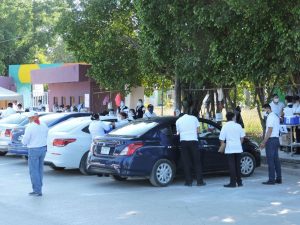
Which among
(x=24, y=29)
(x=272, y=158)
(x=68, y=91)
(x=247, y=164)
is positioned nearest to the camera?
(x=272, y=158)

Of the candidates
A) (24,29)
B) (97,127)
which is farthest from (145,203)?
(24,29)

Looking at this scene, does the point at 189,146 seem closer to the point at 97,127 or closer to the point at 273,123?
the point at 273,123

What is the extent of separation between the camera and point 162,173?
11.6 meters

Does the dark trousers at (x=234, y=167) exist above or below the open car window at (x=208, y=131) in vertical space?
below

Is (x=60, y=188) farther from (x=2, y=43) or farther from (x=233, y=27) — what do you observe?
(x=2, y=43)

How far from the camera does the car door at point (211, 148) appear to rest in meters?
12.3

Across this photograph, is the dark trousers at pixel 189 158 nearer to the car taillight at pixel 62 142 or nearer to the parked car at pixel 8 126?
the car taillight at pixel 62 142

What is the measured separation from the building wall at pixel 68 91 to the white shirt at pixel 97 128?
744 inches

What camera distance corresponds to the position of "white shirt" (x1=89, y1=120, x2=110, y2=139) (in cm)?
1345

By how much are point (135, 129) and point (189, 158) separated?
4.36 ft

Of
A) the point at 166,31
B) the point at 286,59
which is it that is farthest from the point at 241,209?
the point at 166,31

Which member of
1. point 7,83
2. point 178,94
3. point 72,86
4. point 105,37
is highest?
point 7,83

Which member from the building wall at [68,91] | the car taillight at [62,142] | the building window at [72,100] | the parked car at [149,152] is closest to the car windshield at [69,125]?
the car taillight at [62,142]

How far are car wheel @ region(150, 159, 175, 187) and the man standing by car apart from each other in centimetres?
31
